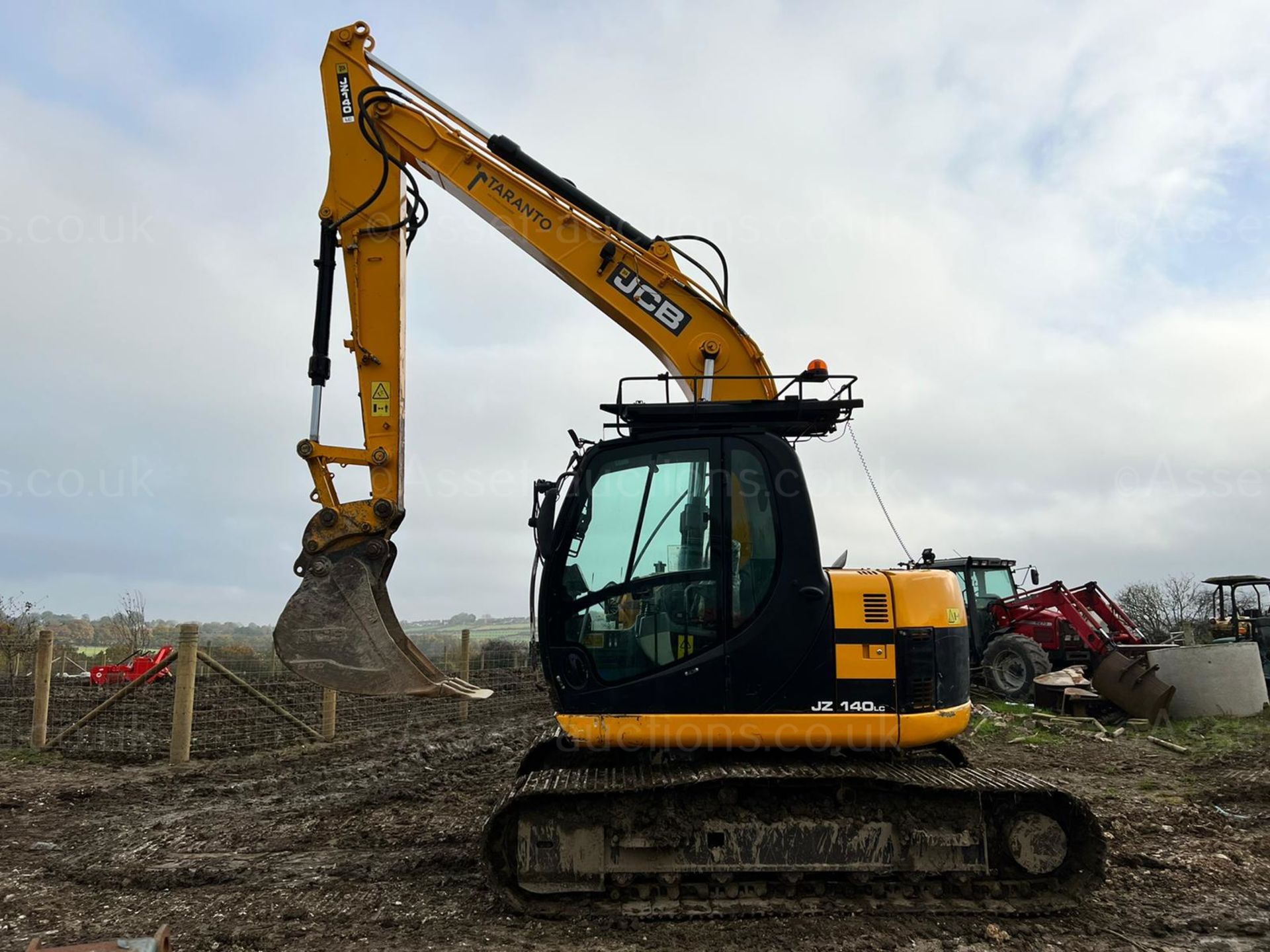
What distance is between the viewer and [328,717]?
10.5 metres

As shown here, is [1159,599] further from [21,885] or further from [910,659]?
[21,885]

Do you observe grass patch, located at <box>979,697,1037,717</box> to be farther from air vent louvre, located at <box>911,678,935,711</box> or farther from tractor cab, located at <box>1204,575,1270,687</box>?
air vent louvre, located at <box>911,678,935,711</box>

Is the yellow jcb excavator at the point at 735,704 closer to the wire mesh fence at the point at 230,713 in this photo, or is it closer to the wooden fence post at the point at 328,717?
the wire mesh fence at the point at 230,713

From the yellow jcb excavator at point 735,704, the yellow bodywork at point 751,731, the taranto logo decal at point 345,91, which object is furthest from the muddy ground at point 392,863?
the taranto logo decal at point 345,91

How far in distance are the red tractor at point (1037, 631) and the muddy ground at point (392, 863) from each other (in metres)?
4.65

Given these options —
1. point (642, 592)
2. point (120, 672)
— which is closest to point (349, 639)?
point (642, 592)

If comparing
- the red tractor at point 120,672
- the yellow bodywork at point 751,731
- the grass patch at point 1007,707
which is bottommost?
the grass patch at point 1007,707

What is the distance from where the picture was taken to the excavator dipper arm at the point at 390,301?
17.3 ft

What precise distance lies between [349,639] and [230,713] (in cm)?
601

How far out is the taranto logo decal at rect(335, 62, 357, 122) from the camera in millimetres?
6164

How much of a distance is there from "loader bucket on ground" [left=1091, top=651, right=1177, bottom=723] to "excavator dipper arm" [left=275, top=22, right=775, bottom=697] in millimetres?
9059

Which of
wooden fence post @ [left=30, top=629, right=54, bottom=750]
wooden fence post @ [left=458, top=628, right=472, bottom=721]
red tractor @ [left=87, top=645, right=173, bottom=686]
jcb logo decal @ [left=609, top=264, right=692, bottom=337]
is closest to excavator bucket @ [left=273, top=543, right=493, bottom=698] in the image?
jcb logo decal @ [left=609, top=264, right=692, bottom=337]

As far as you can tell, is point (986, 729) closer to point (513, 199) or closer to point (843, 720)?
point (843, 720)

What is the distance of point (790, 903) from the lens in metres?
4.65
